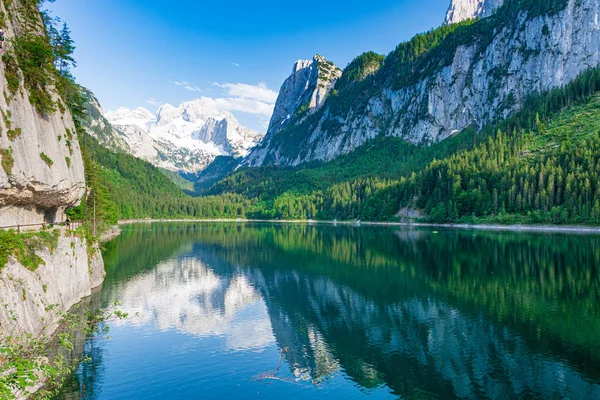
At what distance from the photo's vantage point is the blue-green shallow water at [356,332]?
25844mm

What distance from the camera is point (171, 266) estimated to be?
75.4m

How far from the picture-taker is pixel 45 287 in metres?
30.8

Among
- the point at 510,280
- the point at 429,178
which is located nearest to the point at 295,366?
the point at 510,280

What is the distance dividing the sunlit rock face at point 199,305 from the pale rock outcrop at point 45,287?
611 cm

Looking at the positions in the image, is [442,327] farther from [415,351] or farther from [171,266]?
[171,266]

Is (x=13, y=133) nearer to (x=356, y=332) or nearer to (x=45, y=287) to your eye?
(x=45, y=287)

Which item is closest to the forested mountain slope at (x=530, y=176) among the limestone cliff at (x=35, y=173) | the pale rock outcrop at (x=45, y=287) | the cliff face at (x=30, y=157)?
the pale rock outcrop at (x=45, y=287)

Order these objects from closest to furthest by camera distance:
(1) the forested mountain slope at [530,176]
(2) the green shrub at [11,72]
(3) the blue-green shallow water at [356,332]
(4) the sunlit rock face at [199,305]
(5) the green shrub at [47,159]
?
1. (3) the blue-green shallow water at [356,332]
2. (2) the green shrub at [11,72]
3. (5) the green shrub at [47,159]
4. (4) the sunlit rock face at [199,305]
5. (1) the forested mountain slope at [530,176]

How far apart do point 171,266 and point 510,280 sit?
5645cm

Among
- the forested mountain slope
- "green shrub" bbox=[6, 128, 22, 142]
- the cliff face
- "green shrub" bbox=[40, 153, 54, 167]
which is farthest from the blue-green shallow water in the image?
the forested mountain slope

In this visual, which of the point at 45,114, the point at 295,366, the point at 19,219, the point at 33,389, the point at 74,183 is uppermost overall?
the point at 45,114

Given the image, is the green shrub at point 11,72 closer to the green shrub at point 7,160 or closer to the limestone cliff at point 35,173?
the limestone cliff at point 35,173

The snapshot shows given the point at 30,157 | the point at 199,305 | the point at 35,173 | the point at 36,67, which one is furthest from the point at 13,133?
the point at 199,305

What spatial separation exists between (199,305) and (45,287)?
67.9 ft
